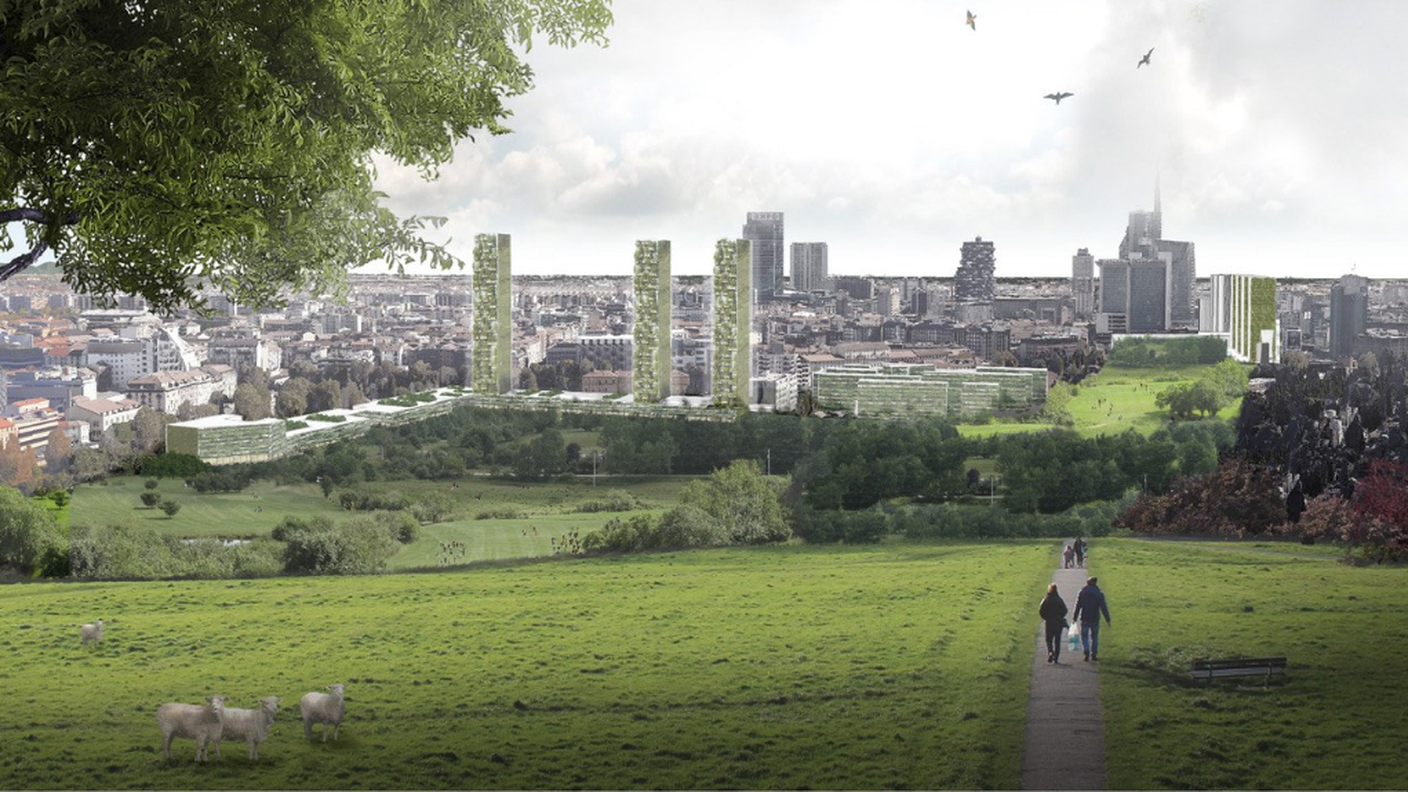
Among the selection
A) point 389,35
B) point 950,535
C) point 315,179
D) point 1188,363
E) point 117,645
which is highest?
point 389,35

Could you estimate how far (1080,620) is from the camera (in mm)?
9289

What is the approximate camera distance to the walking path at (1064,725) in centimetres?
777

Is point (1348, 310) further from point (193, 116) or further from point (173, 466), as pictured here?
point (173, 466)

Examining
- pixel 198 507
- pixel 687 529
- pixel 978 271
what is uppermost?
pixel 978 271

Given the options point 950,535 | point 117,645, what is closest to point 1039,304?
point 950,535

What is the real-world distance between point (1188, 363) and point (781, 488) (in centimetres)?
393

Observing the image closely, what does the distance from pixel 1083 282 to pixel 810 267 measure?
8.46ft

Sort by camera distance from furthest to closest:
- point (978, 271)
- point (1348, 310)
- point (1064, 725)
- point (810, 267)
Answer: point (810, 267) → point (978, 271) → point (1348, 310) → point (1064, 725)

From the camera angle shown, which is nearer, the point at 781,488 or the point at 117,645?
the point at 117,645

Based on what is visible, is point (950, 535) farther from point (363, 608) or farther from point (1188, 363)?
point (363, 608)

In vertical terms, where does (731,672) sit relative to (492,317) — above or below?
below

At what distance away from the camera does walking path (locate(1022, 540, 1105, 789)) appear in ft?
25.5

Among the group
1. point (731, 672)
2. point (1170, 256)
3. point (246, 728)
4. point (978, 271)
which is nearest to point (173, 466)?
point (246, 728)

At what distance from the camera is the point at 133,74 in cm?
621
